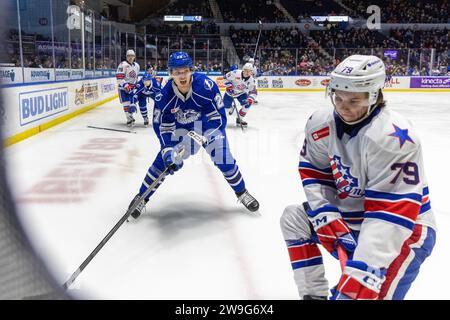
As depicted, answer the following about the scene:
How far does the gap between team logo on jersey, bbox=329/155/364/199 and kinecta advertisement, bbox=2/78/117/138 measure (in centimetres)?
296

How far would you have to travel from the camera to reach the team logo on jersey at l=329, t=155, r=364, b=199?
55.9 inches

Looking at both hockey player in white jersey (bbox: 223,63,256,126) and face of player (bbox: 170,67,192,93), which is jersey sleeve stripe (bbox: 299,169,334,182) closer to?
face of player (bbox: 170,67,192,93)

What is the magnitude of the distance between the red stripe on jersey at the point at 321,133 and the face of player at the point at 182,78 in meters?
1.49

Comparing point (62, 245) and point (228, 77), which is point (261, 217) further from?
point (228, 77)

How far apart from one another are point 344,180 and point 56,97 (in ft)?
21.5

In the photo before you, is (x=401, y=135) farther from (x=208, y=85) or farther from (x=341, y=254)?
(x=208, y=85)

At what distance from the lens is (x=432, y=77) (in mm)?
16141

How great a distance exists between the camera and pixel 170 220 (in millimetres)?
2939

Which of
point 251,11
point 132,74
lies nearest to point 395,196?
point 132,74

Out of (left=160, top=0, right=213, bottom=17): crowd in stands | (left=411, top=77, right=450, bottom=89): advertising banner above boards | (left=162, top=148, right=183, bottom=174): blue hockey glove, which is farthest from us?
(left=160, top=0, right=213, bottom=17): crowd in stands

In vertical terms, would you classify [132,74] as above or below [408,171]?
above

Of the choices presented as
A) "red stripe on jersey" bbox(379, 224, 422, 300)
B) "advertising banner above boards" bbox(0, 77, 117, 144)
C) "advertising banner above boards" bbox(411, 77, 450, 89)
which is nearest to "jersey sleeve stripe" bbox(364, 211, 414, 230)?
"red stripe on jersey" bbox(379, 224, 422, 300)

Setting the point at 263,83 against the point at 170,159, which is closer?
the point at 170,159
